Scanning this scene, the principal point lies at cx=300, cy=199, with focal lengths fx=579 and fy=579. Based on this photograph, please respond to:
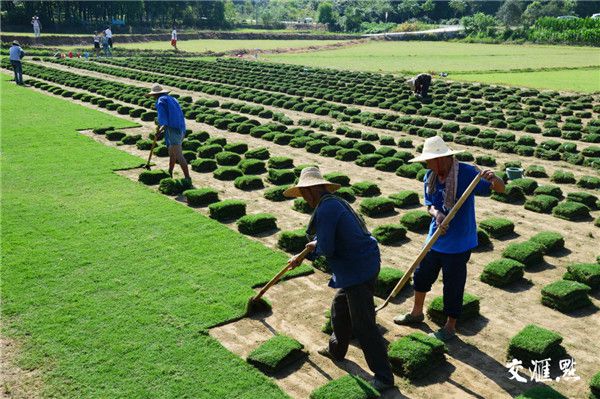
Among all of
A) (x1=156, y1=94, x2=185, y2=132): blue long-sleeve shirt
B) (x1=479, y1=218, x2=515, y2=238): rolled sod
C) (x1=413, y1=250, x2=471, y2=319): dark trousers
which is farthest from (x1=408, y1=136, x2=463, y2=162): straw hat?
(x1=156, y1=94, x2=185, y2=132): blue long-sleeve shirt

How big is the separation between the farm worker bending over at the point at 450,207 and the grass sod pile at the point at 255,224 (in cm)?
496

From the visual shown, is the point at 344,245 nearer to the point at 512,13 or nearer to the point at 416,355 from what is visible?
the point at 416,355

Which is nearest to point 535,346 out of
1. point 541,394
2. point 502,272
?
point 541,394

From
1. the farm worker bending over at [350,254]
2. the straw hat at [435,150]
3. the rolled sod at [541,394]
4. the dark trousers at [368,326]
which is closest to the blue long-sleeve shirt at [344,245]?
the farm worker bending over at [350,254]

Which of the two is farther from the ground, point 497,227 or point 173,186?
point 173,186

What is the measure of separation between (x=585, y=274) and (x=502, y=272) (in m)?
1.42

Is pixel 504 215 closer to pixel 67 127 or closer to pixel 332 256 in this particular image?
pixel 332 256

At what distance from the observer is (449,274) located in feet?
24.7

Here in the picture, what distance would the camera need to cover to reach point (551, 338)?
7.45 meters

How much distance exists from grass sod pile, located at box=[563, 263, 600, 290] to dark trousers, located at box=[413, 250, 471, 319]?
10.6 ft

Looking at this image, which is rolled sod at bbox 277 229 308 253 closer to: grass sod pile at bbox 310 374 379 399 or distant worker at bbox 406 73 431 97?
grass sod pile at bbox 310 374 379 399

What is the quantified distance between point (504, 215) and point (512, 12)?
386ft

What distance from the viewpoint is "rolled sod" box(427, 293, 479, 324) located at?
8.41 m

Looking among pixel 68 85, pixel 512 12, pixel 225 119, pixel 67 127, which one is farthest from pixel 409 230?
pixel 512 12
